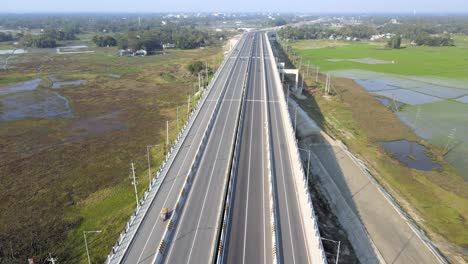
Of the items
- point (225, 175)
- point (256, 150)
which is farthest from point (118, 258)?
point (256, 150)

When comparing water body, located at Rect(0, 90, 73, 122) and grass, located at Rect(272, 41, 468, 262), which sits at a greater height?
water body, located at Rect(0, 90, 73, 122)

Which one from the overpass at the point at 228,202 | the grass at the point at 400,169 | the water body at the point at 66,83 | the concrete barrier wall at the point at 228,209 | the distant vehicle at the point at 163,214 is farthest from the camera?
the water body at the point at 66,83

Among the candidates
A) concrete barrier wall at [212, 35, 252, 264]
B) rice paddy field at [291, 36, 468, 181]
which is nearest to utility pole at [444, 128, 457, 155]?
rice paddy field at [291, 36, 468, 181]

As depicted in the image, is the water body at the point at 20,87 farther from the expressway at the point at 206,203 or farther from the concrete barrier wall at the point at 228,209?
the concrete barrier wall at the point at 228,209

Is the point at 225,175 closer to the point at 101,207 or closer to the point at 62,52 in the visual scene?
the point at 101,207

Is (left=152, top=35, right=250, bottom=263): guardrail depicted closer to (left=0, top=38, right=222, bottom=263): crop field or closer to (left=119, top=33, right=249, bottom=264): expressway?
(left=119, top=33, right=249, bottom=264): expressway

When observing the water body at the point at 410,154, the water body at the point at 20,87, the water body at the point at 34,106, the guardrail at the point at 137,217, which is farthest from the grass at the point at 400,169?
the water body at the point at 20,87
